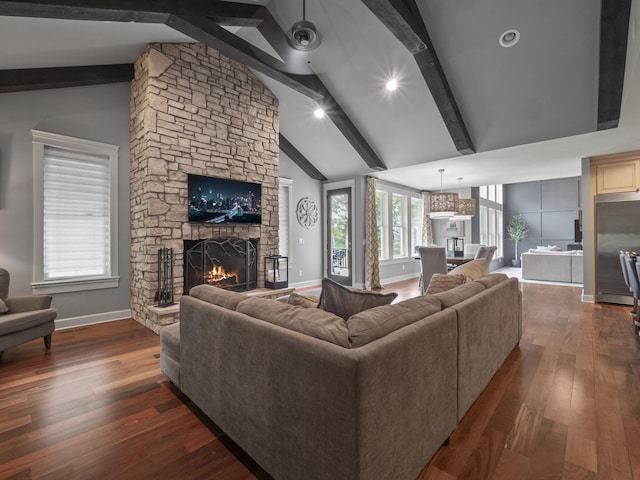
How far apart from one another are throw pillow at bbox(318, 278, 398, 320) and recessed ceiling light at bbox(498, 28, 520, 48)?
355cm

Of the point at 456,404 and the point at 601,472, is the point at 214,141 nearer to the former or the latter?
the point at 456,404

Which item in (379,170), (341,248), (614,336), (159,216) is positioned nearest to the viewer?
(614,336)

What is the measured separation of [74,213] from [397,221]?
682 centimetres

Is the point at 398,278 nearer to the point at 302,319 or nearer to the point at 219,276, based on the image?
the point at 219,276

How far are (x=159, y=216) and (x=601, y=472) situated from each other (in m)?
4.54

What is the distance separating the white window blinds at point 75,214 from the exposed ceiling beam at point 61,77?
0.68 metres

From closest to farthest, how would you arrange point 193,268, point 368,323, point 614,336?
1. point 368,323
2. point 614,336
3. point 193,268

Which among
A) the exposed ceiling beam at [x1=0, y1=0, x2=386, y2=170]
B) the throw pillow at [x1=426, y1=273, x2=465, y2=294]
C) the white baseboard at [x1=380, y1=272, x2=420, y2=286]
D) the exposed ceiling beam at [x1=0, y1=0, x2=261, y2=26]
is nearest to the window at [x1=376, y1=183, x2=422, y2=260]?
the white baseboard at [x1=380, y1=272, x2=420, y2=286]

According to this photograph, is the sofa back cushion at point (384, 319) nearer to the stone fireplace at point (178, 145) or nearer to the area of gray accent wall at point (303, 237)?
the stone fireplace at point (178, 145)

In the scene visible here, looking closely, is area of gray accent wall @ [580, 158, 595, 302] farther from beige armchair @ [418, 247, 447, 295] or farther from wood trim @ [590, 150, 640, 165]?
beige armchair @ [418, 247, 447, 295]

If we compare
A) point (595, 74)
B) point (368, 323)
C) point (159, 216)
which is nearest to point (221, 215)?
point (159, 216)

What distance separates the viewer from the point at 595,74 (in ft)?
11.8

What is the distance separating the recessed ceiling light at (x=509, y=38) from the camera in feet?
11.4

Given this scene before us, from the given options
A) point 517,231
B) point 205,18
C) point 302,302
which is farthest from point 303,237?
point 517,231
